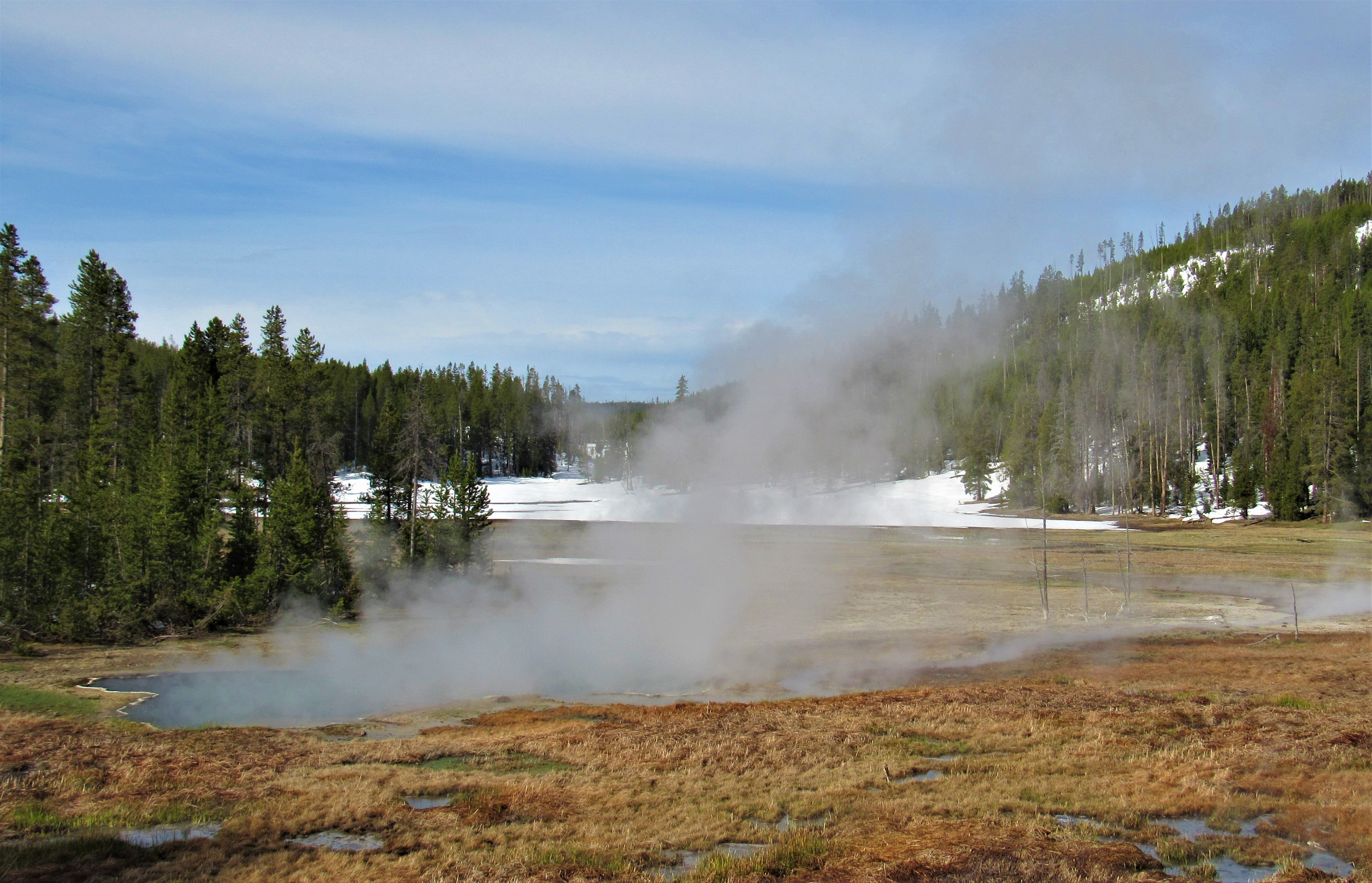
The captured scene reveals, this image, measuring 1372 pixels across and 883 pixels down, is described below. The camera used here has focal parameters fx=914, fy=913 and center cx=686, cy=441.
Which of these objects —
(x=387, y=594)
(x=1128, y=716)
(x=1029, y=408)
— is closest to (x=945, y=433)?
(x=1029, y=408)

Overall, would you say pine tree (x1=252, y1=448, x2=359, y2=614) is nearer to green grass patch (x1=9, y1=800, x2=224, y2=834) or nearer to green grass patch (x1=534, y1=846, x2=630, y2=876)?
green grass patch (x1=9, y1=800, x2=224, y2=834)

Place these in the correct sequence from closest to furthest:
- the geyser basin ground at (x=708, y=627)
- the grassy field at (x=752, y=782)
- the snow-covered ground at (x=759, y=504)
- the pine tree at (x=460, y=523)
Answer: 1. the grassy field at (x=752, y=782)
2. the geyser basin ground at (x=708, y=627)
3. the snow-covered ground at (x=759, y=504)
4. the pine tree at (x=460, y=523)

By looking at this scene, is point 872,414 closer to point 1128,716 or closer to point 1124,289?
point 1128,716

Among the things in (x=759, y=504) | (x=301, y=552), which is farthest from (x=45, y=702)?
(x=759, y=504)

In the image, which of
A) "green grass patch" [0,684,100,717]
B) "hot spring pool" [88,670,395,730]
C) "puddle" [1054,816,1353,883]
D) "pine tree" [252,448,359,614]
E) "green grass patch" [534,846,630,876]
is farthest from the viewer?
"pine tree" [252,448,359,614]

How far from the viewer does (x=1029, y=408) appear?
363 feet

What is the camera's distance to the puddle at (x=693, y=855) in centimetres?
1250

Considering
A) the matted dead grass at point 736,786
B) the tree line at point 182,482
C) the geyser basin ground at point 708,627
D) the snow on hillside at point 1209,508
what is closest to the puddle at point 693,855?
the matted dead grass at point 736,786

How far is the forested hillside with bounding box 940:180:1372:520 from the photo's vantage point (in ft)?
289

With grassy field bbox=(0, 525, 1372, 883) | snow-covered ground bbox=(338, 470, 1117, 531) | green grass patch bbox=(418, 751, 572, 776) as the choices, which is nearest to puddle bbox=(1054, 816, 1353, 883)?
grassy field bbox=(0, 525, 1372, 883)

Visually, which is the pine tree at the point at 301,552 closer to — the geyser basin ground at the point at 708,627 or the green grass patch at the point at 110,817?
the geyser basin ground at the point at 708,627

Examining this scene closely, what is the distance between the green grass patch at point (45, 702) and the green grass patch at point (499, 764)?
1197 centimetres

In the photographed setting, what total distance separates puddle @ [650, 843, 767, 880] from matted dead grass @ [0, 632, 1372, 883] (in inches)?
12.5

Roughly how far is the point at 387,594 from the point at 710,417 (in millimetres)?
21753
